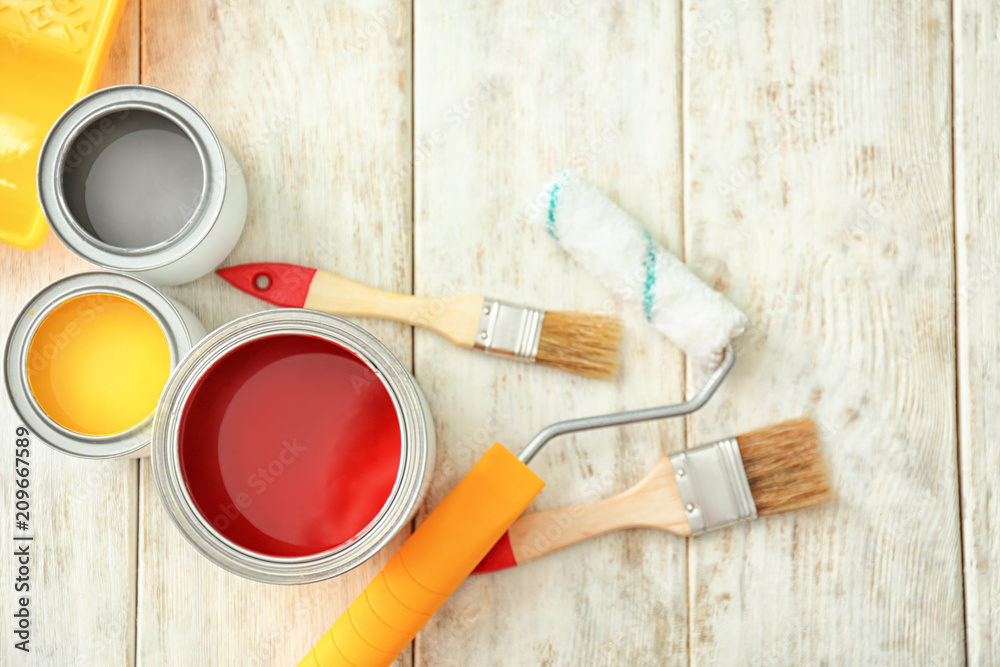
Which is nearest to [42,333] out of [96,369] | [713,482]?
[96,369]

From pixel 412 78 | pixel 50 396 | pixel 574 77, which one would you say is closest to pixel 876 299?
pixel 574 77

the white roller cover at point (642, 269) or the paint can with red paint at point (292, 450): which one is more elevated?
the white roller cover at point (642, 269)

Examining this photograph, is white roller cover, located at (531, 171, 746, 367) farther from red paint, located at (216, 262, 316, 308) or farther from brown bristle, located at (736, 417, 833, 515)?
red paint, located at (216, 262, 316, 308)

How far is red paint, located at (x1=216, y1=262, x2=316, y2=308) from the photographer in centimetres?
66

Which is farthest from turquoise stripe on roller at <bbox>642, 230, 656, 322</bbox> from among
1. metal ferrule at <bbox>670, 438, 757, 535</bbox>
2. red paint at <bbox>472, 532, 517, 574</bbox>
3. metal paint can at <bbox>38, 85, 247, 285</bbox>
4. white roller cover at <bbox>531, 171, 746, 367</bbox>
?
metal paint can at <bbox>38, 85, 247, 285</bbox>

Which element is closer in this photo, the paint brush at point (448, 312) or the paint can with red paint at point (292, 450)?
the paint can with red paint at point (292, 450)

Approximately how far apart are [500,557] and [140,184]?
454mm

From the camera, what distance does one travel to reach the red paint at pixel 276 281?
2.17 feet

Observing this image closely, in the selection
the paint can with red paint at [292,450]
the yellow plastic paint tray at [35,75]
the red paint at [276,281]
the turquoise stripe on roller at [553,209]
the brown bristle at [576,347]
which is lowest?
the paint can with red paint at [292,450]

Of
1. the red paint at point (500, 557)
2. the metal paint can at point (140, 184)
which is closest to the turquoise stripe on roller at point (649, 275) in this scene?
the red paint at point (500, 557)

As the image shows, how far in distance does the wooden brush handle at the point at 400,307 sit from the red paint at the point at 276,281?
12mm

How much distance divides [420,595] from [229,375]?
0.23m

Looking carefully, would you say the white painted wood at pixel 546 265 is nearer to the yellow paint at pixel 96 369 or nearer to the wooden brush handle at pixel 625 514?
the wooden brush handle at pixel 625 514

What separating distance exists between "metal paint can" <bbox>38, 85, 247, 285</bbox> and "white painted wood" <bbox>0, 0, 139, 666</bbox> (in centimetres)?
13
